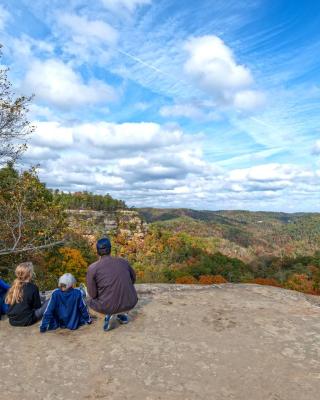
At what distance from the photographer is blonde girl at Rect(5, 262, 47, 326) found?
709 centimetres

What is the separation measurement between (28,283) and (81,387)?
2.95 metres

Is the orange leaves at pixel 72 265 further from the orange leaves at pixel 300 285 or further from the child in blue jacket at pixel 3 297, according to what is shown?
the orange leaves at pixel 300 285

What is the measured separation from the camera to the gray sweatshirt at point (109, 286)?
6918 mm

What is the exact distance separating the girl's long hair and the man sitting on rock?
1.32 meters

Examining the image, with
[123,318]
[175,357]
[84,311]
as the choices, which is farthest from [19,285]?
[175,357]

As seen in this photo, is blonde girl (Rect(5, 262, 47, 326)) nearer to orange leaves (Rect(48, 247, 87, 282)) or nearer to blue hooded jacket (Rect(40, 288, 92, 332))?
blue hooded jacket (Rect(40, 288, 92, 332))

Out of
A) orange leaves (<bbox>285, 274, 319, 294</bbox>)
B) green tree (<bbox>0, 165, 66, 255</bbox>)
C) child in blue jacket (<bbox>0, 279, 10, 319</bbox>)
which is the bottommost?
orange leaves (<bbox>285, 274, 319, 294</bbox>)

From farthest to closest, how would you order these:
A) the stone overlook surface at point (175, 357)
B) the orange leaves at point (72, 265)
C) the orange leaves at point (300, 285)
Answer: the orange leaves at point (300, 285) < the orange leaves at point (72, 265) < the stone overlook surface at point (175, 357)

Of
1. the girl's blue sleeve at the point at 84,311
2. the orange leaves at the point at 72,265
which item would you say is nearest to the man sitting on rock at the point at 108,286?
the girl's blue sleeve at the point at 84,311

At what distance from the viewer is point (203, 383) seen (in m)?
4.98

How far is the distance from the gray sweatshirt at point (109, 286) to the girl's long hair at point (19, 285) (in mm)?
1320

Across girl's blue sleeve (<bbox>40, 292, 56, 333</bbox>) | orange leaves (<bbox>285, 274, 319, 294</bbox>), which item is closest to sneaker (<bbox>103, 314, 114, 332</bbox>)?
girl's blue sleeve (<bbox>40, 292, 56, 333</bbox>)

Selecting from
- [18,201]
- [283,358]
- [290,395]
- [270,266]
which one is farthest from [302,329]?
[270,266]

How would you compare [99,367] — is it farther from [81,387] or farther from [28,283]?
[28,283]
